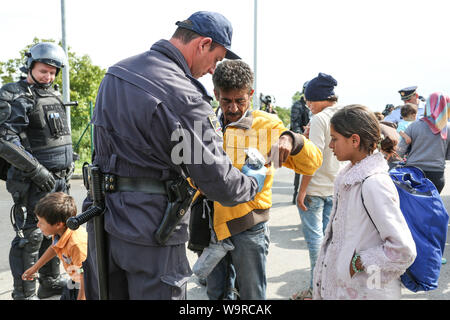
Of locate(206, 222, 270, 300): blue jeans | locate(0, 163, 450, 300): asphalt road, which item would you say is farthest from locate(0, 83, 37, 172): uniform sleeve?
locate(206, 222, 270, 300): blue jeans

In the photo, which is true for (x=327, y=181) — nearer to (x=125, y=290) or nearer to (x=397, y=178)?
(x=397, y=178)

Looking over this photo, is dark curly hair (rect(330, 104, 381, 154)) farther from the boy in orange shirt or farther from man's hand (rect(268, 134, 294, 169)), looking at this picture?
the boy in orange shirt

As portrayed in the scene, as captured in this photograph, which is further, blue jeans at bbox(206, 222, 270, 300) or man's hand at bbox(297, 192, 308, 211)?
man's hand at bbox(297, 192, 308, 211)

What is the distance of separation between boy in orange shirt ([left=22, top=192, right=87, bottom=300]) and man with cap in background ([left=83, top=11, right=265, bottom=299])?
3.78 feet

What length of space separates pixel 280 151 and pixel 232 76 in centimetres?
54

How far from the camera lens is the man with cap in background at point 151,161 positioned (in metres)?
1.73

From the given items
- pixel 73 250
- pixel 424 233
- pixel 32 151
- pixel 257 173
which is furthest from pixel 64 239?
pixel 424 233

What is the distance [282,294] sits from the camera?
12.4 feet

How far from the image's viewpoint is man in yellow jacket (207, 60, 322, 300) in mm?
2404

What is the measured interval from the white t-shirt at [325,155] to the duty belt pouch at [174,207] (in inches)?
74.9

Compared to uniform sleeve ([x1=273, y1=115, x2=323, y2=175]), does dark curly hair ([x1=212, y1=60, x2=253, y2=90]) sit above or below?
above

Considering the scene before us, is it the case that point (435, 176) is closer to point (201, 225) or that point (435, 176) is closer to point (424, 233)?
point (424, 233)

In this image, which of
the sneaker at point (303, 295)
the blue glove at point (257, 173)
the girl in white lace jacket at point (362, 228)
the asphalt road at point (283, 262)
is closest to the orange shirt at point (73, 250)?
the asphalt road at point (283, 262)

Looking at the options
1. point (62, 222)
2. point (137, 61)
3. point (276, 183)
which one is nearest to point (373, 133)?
point (137, 61)
